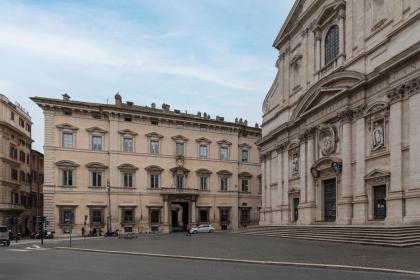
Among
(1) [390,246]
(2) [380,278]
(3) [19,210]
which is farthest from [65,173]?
(2) [380,278]

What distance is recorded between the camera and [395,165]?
2978cm

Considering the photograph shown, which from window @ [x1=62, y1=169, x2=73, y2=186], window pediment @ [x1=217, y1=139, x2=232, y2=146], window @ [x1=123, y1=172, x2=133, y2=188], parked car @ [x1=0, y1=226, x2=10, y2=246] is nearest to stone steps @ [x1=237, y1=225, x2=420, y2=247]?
parked car @ [x1=0, y1=226, x2=10, y2=246]

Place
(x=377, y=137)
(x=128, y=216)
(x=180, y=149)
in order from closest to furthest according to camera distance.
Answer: (x=377, y=137) < (x=128, y=216) < (x=180, y=149)

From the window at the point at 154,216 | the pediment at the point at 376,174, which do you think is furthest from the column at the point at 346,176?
the window at the point at 154,216

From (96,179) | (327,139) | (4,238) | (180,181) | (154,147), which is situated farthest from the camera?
(180,181)

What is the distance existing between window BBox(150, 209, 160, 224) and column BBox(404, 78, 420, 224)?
38780mm

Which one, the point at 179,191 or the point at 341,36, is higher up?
the point at 341,36

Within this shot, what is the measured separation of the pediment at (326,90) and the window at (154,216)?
84.5 ft

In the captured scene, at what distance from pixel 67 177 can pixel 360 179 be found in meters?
36.6

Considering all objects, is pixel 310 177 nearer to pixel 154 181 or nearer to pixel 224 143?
pixel 154 181

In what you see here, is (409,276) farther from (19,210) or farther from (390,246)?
(19,210)

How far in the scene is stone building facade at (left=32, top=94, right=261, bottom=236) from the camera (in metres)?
57.4

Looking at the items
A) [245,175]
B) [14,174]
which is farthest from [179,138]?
[14,174]

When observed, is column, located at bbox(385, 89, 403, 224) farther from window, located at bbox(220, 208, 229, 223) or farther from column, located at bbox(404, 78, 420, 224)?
window, located at bbox(220, 208, 229, 223)
